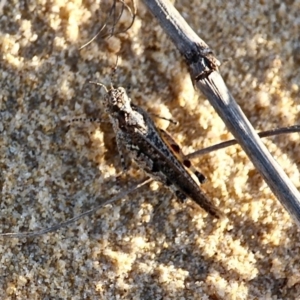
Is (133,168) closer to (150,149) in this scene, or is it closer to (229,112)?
(150,149)

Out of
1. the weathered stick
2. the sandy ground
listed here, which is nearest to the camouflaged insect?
the sandy ground

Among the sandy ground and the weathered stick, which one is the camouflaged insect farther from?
the weathered stick

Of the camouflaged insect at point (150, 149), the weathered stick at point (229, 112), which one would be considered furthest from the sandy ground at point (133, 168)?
the weathered stick at point (229, 112)

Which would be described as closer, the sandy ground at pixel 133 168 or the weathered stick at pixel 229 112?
the weathered stick at pixel 229 112

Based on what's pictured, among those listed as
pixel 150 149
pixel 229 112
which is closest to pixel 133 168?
pixel 150 149

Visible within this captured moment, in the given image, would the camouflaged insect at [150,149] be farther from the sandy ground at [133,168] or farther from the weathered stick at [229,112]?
the weathered stick at [229,112]

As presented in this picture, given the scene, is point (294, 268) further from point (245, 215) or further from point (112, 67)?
point (112, 67)
